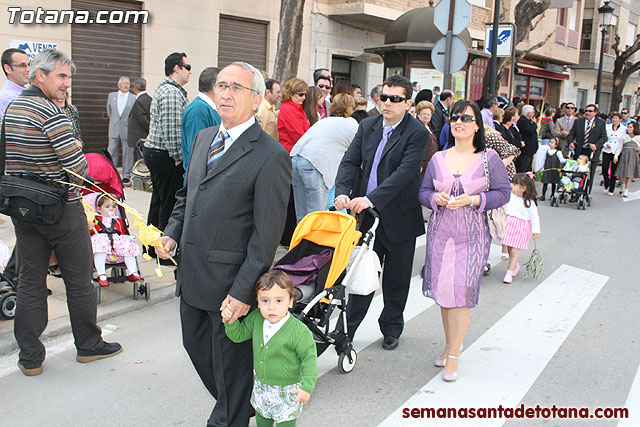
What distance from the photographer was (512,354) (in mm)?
4805

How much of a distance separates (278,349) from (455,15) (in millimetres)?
7540

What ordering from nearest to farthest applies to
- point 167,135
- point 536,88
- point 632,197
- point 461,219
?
point 461,219 < point 167,135 < point 632,197 < point 536,88

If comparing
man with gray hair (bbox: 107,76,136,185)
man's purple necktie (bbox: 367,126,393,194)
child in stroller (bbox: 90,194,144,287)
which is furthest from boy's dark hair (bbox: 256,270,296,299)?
man with gray hair (bbox: 107,76,136,185)

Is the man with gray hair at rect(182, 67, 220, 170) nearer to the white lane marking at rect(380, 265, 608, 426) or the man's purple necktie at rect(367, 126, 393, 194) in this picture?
the man's purple necktie at rect(367, 126, 393, 194)

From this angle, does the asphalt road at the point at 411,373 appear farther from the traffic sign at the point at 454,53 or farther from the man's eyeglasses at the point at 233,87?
the traffic sign at the point at 454,53

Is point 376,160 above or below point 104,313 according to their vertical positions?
above

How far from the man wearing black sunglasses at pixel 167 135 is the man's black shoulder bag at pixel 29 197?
2.65m

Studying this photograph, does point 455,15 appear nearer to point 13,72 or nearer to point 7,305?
point 13,72

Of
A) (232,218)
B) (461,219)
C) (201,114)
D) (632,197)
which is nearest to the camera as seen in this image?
(232,218)

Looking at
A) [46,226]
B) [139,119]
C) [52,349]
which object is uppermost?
[139,119]

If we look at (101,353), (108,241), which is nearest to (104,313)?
(108,241)

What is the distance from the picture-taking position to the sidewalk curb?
4.57 metres

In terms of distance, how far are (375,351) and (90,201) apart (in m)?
2.88

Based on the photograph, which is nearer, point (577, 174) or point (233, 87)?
point (233, 87)
